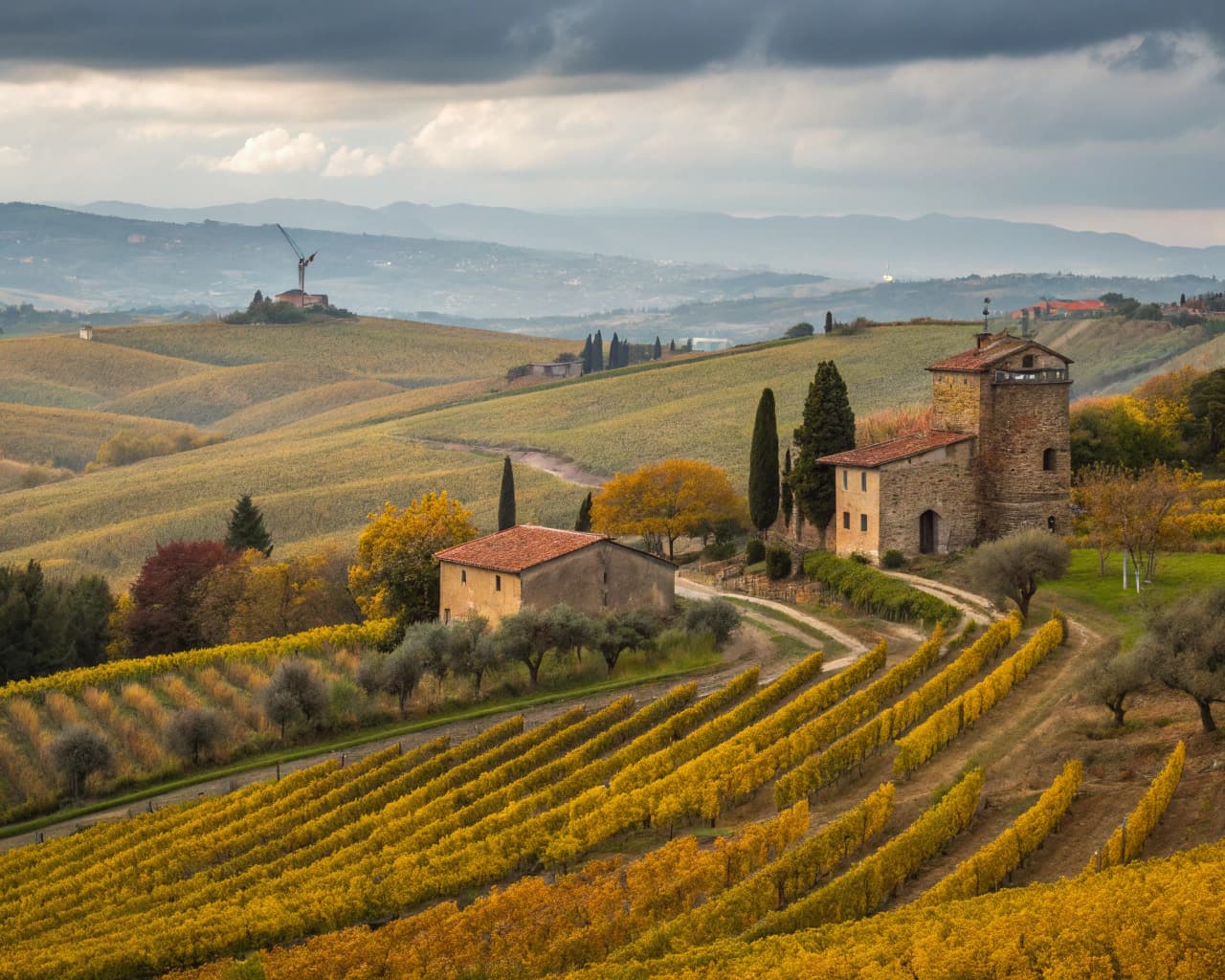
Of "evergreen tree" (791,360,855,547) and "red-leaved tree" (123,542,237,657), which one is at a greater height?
"evergreen tree" (791,360,855,547)

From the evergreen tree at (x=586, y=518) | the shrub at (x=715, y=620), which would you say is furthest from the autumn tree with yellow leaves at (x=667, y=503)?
the shrub at (x=715, y=620)

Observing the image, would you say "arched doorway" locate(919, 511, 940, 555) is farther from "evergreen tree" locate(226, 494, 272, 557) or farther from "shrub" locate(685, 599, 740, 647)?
"evergreen tree" locate(226, 494, 272, 557)

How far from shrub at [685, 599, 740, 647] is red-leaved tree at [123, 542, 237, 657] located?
73.8 feet

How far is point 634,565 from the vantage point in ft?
169

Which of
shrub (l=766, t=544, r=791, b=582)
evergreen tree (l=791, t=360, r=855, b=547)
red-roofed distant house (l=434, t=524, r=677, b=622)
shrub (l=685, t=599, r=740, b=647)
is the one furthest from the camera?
evergreen tree (l=791, t=360, r=855, b=547)

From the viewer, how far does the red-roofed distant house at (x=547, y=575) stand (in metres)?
49.4

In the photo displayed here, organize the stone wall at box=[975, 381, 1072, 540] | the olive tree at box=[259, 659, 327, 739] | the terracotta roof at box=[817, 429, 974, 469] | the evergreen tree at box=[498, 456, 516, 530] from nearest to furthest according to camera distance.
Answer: the olive tree at box=[259, 659, 327, 739] < the terracotta roof at box=[817, 429, 974, 469] < the stone wall at box=[975, 381, 1072, 540] < the evergreen tree at box=[498, 456, 516, 530]

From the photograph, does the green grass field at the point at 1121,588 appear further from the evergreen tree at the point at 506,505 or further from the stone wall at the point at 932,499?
the evergreen tree at the point at 506,505

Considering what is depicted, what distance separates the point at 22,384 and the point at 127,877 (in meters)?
167

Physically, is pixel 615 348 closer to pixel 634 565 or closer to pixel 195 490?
pixel 195 490

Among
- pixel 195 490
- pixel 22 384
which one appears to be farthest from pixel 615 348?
pixel 22 384

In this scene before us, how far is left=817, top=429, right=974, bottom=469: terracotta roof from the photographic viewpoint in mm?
52156

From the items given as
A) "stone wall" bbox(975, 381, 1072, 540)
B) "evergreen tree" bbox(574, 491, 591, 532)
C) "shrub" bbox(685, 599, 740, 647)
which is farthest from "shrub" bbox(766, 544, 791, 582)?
"evergreen tree" bbox(574, 491, 591, 532)

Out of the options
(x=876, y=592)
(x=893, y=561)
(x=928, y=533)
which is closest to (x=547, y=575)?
(x=876, y=592)
